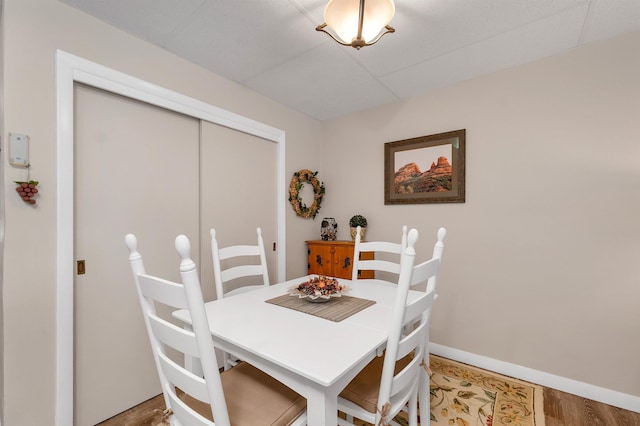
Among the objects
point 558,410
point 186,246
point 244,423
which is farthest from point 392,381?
point 558,410

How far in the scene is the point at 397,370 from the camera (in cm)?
141

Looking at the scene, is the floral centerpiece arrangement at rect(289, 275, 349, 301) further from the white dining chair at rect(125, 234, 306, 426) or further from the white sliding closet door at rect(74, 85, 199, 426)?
the white sliding closet door at rect(74, 85, 199, 426)

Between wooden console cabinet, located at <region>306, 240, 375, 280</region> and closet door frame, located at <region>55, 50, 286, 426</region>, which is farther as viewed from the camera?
wooden console cabinet, located at <region>306, 240, 375, 280</region>

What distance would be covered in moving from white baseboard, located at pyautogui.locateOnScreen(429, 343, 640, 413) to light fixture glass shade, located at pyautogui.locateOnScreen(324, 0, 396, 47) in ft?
8.44

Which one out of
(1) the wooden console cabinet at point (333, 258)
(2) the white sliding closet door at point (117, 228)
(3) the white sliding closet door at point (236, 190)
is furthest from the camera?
(1) the wooden console cabinet at point (333, 258)

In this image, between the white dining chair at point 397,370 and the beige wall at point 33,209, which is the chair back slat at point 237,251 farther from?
the white dining chair at point 397,370

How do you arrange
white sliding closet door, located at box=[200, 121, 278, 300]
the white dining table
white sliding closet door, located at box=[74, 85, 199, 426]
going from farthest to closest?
white sliding closet door, located at box=[200, 121, 278, 300] → white sliding closet door, located at box=[74, 85, 199, 426] → the white dining table

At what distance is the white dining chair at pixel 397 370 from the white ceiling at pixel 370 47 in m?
1.48

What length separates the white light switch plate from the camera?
142 cm

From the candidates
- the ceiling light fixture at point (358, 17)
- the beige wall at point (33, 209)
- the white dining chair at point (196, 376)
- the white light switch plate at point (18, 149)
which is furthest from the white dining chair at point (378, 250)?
the white light switch plate at point (18, 149)

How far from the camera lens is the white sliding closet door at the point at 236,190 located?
2.32m

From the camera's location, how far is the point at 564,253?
2094mm

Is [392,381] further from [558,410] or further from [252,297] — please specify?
[558,410]

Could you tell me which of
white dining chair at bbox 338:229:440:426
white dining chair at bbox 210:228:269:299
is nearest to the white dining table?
white dining chair at bbox 338:229:440:426
